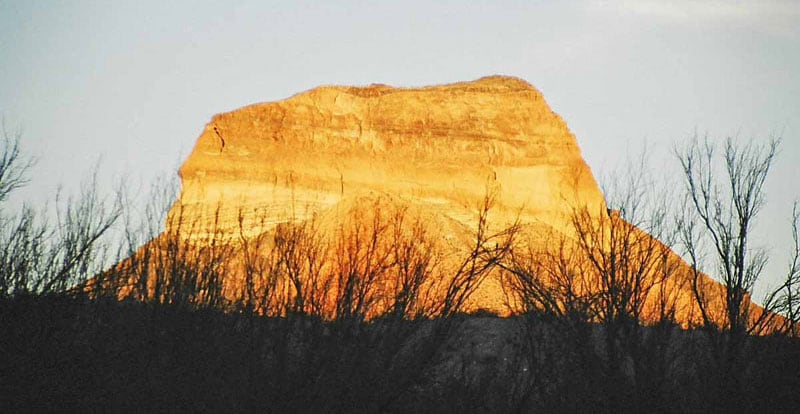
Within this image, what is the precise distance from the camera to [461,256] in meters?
50.1

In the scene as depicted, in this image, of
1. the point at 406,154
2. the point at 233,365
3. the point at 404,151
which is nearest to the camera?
the point at 233,365

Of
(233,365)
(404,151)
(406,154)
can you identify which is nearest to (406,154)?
(406,154)

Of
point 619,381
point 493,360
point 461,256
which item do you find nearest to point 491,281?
point 461,256

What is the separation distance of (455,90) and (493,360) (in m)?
37.9

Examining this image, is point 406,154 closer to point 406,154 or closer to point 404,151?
point 406,154

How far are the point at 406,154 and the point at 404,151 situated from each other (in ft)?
0.98

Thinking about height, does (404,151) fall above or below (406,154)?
above

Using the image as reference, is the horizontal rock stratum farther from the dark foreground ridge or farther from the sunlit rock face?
the dark foreground ridge

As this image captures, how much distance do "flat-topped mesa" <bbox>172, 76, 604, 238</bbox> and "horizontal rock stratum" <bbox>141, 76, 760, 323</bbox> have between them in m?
0.06

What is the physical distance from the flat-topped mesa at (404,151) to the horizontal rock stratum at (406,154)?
0.06 metres

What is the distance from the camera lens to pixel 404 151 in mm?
66625

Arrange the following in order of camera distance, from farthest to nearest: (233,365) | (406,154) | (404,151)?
1. (404,151)
2. (406,154)
3. (233,365)

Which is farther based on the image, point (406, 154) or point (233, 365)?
point (406, 154)

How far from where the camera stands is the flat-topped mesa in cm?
6369
